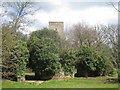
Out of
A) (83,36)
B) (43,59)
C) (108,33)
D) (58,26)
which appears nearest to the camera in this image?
(43,59)

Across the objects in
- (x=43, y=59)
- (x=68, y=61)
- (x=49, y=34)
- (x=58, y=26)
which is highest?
(x=58, y=26)

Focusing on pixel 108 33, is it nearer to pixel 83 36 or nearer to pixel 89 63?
pixel 83 36

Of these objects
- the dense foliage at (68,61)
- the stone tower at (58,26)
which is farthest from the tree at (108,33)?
the dense foliage at (68,61)

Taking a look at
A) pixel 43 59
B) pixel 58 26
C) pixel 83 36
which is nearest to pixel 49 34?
pixel 83 36

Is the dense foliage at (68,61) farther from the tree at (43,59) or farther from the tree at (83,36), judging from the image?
the tree at (83,36)

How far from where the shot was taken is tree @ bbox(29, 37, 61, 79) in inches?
560

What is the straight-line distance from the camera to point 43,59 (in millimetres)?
14219

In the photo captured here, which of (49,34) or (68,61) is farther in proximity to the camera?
(49,34)

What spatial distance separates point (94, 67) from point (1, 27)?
35.4ft

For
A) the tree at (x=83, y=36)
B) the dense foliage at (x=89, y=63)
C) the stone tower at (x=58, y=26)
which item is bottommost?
the dense foliage at (x=89, y=63)

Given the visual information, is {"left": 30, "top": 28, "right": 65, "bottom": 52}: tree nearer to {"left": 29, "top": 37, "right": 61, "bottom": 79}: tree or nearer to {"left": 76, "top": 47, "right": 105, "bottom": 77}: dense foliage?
{"left": 76, "top": 47, "right": 105, "bottom": 77}: dense foliage

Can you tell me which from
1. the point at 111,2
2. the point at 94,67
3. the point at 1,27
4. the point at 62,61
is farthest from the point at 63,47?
the point at 1,27

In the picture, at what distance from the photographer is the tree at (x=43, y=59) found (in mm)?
14227

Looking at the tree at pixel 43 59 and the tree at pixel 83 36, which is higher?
the tree at pixel 83 36
